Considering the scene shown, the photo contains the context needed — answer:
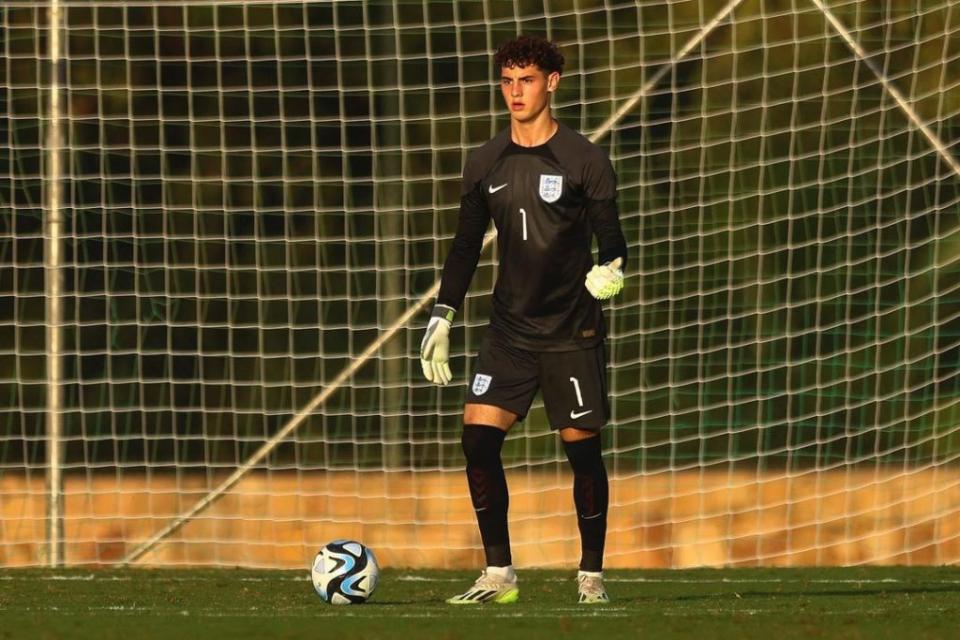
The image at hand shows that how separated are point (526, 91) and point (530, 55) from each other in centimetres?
13

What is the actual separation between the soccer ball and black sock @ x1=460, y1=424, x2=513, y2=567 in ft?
1.29

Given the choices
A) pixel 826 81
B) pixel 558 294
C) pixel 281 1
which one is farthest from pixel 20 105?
pixel 558 294

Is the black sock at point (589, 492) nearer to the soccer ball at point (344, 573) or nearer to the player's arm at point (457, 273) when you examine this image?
the player's arm at point (457, 273)

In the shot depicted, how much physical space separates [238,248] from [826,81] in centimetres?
305

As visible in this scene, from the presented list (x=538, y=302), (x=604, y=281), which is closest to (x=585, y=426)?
(x=538, y=302)

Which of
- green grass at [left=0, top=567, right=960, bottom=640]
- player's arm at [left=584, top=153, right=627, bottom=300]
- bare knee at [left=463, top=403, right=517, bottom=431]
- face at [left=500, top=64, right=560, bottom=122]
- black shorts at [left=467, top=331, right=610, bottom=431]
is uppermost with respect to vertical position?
face at [left=500, top=64, right=560, bottom=122]

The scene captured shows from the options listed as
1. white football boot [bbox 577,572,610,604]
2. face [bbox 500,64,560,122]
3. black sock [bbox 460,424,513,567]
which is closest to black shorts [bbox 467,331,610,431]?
black sock [bbox 460,424,513,567]

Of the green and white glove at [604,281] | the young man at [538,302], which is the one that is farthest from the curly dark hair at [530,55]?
the green and white glove at [604,281]

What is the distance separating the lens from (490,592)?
22.4 ft

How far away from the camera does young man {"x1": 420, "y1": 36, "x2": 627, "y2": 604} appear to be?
681 centimetres

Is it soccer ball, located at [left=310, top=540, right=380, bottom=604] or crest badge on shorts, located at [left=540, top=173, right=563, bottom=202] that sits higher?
crest badge on shorts, located at [left=540, top=173, right=563, bottom=202]

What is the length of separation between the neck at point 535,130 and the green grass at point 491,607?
148 centimetres

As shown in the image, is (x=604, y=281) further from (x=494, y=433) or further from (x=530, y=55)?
(x=530, y=55)

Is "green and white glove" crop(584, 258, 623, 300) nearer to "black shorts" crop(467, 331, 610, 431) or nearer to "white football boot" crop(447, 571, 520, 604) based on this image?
"black shorts" crop(467, 331, 610, 431)
